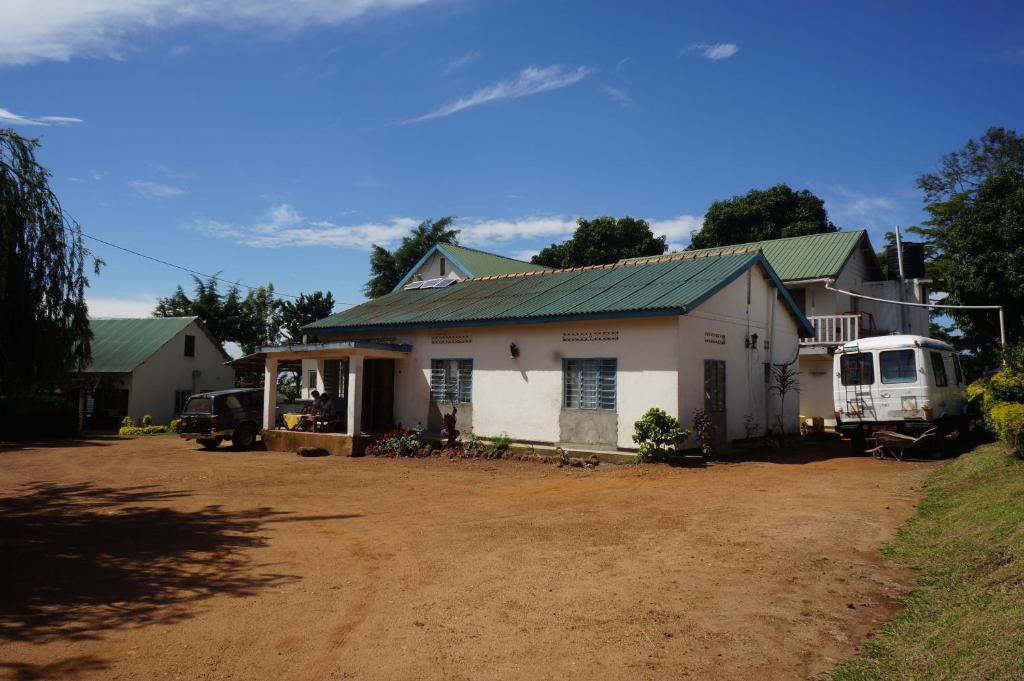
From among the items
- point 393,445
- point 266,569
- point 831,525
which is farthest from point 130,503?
point 831,525

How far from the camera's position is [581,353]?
16266mm

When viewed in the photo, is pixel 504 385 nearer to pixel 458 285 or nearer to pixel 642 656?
pixel 458 285

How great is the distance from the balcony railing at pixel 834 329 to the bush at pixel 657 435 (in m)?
11.8

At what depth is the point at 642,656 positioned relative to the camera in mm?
4809

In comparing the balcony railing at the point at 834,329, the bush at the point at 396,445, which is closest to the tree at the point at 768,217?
the balcony railing at the point at 834,329

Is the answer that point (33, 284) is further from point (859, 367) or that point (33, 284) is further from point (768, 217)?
point (768, 217)

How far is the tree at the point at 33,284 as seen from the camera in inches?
372

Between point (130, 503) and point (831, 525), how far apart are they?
10.8 meters

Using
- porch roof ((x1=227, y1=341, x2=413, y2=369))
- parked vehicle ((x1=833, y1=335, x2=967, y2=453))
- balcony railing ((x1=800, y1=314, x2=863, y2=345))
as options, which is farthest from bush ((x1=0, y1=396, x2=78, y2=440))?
balcony railing ((x1=800, y1=314, x2=863, y2=345))

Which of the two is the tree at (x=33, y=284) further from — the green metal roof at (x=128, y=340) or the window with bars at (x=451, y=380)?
the green metal roof at (x=128, y=340)

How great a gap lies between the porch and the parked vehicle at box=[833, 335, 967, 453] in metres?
11.7

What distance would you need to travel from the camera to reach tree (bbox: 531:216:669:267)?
155 ft

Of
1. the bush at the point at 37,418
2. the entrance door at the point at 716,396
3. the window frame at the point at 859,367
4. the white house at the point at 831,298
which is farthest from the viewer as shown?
the bush at the point at 37,418

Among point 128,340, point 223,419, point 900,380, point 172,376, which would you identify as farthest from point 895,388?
point 128,340
